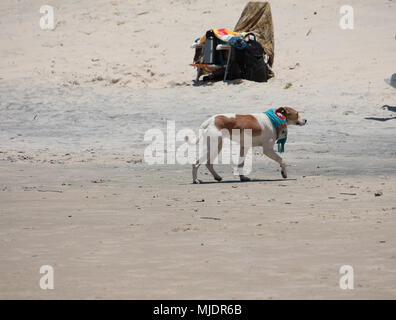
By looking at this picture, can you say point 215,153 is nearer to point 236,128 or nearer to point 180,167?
point 236,128

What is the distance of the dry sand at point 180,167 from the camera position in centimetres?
553

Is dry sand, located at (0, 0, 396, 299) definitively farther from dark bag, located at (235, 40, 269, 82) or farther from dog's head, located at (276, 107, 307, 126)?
dog's head, located at (276, 107, 307, 126)

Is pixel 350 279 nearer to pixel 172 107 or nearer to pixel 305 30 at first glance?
pixel 172 107

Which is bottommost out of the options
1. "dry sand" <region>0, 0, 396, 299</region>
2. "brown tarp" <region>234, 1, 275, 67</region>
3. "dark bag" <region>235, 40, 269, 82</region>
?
"dry sand" <region>0, 0, 396, 299</region>

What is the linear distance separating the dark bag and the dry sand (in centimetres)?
52

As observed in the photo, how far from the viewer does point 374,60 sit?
22.7 meters

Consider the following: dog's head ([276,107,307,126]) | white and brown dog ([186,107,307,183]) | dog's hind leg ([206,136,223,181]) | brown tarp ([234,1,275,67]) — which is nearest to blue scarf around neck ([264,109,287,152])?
white and brown dog ([186,107,307,183])

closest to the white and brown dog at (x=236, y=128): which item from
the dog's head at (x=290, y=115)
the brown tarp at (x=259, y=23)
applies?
the dog's head at (x=290, y=115)

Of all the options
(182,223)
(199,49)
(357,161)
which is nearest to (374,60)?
(199,49)

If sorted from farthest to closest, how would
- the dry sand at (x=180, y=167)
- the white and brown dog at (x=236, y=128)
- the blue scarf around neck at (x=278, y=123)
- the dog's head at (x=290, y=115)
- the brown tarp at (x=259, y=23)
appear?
the brown tarp at (x=259, y=23) < the dog's head at (x=290, y=115) < the blue scarf around neck at (x=278, y=123) < the white and brown dog at (x=236, y=128) < the dry sand at (x=180, y=167)

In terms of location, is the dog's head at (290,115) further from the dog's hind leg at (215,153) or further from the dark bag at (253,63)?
the dark bag at (253,63)

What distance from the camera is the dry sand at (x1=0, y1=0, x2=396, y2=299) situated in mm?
5531

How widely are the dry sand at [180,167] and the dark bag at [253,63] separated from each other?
1.72 ft

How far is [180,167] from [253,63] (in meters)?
9.85
